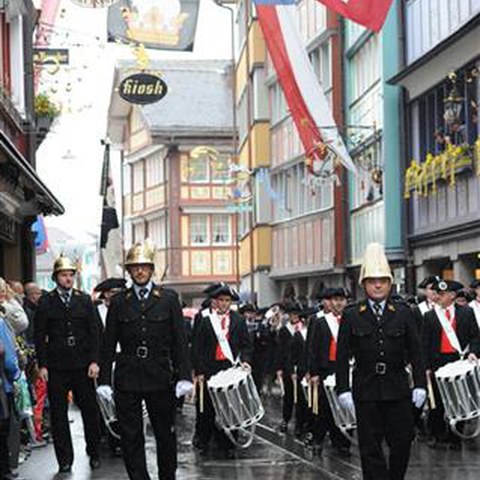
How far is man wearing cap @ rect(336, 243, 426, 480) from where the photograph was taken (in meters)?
11.0

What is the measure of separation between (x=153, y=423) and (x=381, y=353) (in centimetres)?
198

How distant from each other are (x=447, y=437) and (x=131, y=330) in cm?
575

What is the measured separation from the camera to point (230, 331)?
16531mm

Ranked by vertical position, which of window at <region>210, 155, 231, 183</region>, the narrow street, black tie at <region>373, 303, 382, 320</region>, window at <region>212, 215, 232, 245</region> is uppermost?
window at <region>210, 155, 231, 183</region>

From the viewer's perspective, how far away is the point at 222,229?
74375 mm

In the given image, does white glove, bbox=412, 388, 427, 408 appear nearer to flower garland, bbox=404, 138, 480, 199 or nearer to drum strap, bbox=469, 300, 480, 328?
drum strap, bbox=469, 300, 480, 328

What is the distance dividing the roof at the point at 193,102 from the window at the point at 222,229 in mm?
4315

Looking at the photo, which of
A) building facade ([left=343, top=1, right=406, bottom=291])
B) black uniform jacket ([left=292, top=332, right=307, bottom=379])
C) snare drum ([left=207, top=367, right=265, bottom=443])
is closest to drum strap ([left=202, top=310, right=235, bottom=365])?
snare drum ([left=207, top=367, right=265, bottom=443])

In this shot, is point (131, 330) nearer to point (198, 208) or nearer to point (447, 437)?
point (447, 437)

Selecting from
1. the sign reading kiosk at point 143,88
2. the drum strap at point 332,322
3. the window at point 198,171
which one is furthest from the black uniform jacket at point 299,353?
the window at point 198,171

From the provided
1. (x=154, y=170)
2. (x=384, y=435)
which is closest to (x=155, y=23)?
(x=384, y=435)

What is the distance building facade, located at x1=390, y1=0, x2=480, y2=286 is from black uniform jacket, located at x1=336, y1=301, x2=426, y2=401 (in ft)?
49.7

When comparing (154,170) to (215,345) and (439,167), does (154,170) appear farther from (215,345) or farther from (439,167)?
(215,345)

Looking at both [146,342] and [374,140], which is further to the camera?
[374,140]
